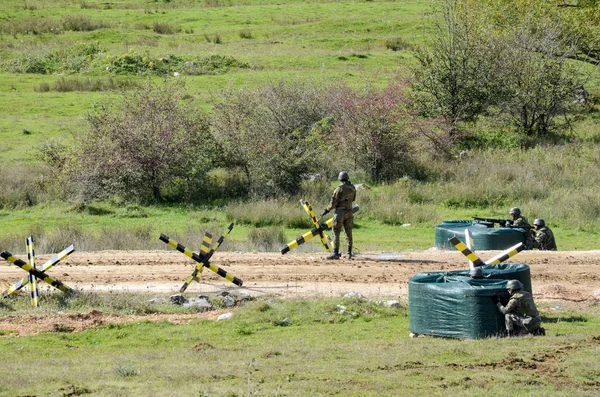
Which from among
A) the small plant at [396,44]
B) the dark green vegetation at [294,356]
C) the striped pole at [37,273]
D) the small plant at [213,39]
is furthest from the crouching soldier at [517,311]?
the small plant at [213,39]

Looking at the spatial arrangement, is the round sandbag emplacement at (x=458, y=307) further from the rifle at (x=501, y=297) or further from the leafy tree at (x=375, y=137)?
the leafy tree at (x=375, y=137)

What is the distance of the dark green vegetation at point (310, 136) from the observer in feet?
104

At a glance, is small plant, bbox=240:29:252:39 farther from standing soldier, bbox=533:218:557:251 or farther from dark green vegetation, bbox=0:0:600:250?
standing soldier, bbox=533:218:557:251

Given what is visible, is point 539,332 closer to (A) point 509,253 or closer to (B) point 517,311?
(B) point 517,311

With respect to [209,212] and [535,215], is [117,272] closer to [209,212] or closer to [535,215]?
[209,212]

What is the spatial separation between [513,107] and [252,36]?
2370 cm

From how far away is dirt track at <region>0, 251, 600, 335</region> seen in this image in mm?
18366

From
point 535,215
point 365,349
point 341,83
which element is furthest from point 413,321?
point 341,83

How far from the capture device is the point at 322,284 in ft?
67.7

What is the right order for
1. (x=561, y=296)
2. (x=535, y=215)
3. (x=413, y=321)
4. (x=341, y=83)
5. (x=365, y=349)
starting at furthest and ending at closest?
(x=341, y=83) → (x=535, y=215) → (x=561, y=296) → (x=413, y=321) → (x=365, y=349)

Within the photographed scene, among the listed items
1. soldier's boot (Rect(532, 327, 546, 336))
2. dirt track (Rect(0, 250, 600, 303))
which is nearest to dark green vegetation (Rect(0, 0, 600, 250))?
dirt track (Rect(0, 250, 600, 303))

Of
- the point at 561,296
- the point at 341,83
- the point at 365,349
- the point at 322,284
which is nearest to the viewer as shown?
the point at 365,349

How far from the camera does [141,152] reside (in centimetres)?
3509

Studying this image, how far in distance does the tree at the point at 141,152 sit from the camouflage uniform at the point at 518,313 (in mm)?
22027
